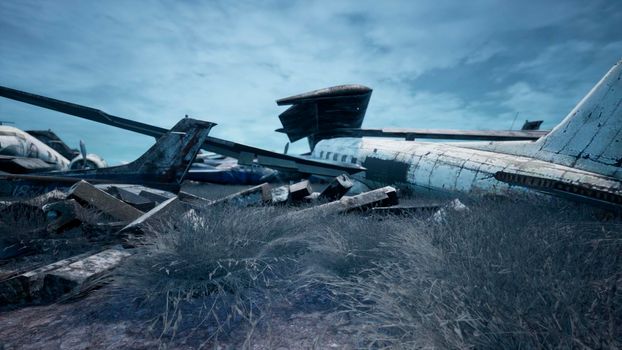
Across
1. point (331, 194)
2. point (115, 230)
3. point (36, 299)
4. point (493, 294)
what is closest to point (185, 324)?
point (36, 299)

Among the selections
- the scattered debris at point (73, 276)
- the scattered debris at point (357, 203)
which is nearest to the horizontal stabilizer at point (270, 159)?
the scattered debris at point (357, 203)

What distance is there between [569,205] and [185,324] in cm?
757

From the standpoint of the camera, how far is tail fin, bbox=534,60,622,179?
7.34 m

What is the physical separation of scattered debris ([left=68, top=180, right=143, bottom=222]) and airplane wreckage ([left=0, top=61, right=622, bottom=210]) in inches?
144

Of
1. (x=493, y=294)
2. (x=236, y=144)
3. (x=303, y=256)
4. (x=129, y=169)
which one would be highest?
(x=236, y=144)

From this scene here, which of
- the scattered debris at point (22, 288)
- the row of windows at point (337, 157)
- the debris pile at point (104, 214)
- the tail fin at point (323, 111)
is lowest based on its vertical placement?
the scattered debris at point (22, 288)

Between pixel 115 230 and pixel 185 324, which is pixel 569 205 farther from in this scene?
pixel 115 230

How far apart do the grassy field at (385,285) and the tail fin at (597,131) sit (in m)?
4.21

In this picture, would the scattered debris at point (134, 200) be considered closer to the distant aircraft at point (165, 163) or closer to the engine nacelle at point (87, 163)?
the distant aircraft at point (165, 163)

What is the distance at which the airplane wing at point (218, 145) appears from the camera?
39.0ft

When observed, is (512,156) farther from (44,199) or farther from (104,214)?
(44,199)

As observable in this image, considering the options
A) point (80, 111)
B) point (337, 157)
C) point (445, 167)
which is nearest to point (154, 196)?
point (80, 111)

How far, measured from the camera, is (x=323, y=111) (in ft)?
66.4

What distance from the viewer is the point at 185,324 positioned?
103 inches
